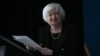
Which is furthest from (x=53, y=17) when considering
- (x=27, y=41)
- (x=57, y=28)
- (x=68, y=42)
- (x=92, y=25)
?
(x=92, y=25)

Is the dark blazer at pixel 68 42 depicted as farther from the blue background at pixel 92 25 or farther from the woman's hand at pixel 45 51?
the blue background at pixel 92 25

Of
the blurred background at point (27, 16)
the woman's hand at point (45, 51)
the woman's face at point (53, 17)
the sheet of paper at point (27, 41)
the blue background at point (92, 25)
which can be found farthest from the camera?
the blurred background at point (27, 16)

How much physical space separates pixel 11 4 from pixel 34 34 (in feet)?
1.69

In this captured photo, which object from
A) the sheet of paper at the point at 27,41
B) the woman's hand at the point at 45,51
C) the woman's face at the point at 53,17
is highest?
the woman's face at the point at 53,17

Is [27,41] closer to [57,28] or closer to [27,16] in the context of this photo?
[57,28]

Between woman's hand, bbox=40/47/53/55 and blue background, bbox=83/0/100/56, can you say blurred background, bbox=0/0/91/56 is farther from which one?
woman's hand, bbox=40/47/53/55

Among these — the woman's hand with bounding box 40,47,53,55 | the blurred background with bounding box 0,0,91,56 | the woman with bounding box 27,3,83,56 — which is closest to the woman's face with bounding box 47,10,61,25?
the woman with bounding box 27,3,83,56

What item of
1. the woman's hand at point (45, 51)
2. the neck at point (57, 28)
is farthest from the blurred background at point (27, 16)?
the woman's hand at point (45, 51)

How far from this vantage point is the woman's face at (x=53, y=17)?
200cm

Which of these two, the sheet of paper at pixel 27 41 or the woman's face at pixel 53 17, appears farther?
the woman's face at pixel 53 17

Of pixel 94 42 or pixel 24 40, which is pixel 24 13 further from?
pixel 24 40

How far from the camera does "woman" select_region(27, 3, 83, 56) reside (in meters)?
1.88

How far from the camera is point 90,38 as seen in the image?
110 inches

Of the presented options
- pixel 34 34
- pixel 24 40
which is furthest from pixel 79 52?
pixel 34 34
